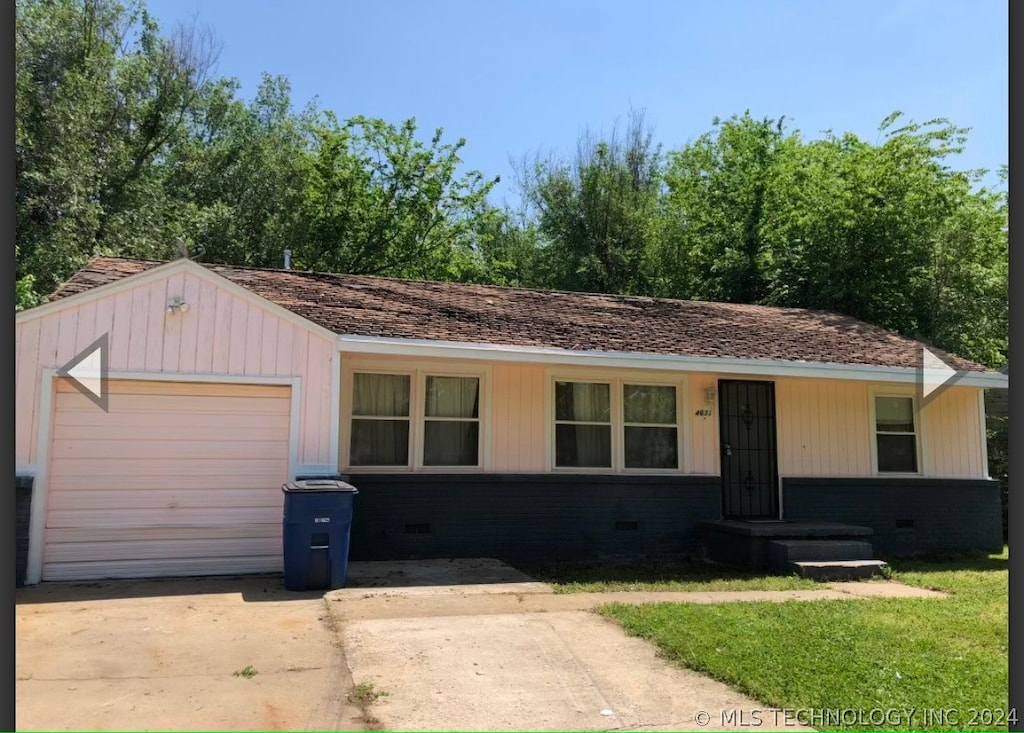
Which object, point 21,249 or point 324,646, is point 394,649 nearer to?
point 324,646

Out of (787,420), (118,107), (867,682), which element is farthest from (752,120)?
(867,682)

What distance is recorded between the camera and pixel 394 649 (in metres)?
5.25

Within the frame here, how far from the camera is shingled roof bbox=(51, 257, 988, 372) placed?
938 cm

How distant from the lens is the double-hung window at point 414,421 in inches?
367

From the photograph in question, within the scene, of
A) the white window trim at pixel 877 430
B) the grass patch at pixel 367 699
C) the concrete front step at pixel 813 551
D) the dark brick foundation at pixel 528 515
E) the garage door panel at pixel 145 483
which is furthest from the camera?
the white window trim at pixel 877 430

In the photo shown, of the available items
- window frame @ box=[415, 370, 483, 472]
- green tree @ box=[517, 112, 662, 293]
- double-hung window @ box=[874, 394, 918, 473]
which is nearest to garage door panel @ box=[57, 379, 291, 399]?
window frame @ box=[415, 370, 483, 472]

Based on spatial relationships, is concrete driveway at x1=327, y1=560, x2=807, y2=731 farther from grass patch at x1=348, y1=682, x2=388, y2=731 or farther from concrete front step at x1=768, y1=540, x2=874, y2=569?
concrete front step at x1=768, y1=540, x2=874, y2=569

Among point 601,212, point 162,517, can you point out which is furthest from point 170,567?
point 601,212

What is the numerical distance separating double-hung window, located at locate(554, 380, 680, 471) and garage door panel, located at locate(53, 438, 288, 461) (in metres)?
3.75

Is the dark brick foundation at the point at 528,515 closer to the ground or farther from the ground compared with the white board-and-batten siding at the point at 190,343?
closer to the ground

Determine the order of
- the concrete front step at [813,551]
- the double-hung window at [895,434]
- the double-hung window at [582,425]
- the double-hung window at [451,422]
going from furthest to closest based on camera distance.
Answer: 1. the double-hung window at [895,434]
2. the double-hung window at [582,425]
3. the double-hung window at [451,422]
4. the concrete front step at [813,551]

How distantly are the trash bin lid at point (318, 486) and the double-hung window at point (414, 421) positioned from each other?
1.51 m

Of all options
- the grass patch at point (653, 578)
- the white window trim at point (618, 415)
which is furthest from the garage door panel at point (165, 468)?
the white window trim at point (618, 415)

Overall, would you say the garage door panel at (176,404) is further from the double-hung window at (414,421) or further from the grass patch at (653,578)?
the grass patch at (653,578)
